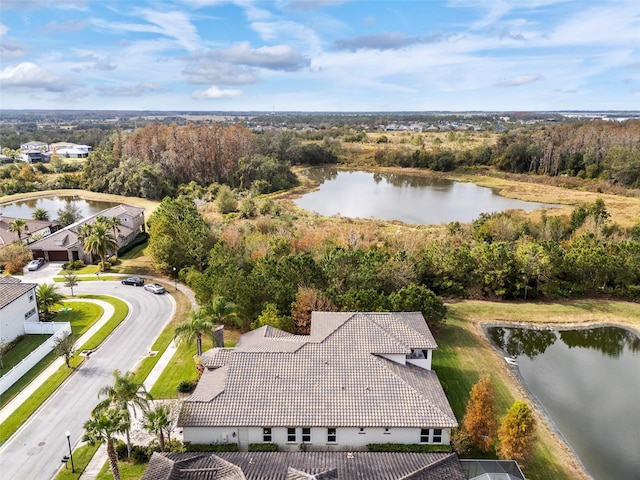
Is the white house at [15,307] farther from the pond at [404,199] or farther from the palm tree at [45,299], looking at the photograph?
the pond at [404,199]

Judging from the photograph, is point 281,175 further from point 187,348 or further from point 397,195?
point 187,348

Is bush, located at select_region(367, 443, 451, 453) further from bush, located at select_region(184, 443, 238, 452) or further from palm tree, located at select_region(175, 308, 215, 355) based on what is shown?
palm tree, located at select_region(175, 308, 215, 355)

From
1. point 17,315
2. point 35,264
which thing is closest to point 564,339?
point 17,315

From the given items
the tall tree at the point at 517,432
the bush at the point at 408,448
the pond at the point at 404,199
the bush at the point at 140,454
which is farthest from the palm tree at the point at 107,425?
the pond at the point at 404,199

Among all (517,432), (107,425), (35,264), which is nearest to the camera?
(107,425)

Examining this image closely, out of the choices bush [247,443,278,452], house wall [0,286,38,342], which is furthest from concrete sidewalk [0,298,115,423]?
A: bush [247,443,278,452]

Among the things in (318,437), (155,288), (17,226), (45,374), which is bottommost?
(45,374)

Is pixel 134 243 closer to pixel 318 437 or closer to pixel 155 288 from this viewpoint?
pixel 155 288
